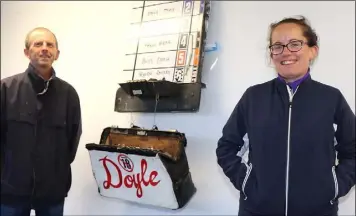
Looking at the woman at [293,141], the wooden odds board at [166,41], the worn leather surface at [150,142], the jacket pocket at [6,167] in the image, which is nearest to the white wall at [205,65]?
the wooden odds board at [166,41]

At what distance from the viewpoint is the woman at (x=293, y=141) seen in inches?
39.3

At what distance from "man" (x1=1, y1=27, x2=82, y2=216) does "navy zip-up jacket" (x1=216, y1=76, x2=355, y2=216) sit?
76 centimetres

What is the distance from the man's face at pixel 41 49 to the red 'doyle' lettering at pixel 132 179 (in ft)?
1.63

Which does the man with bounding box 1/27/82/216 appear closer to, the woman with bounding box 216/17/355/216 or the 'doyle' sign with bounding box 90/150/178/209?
the 'doyle' sign with bounding box 90/150/178/209

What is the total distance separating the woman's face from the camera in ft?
3.53

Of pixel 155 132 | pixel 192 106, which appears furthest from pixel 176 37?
pixel 155 132

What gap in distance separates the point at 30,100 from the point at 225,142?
2.79 feet

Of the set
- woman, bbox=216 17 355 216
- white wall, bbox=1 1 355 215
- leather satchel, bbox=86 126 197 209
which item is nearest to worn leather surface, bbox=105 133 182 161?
leather satchel, bbox=86 126 197 209

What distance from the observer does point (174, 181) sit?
1.45m

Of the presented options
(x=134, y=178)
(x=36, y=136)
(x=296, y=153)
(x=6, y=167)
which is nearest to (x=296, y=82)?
→ (x=296, y=153)

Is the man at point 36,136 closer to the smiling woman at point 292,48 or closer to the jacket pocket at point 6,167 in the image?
the jacket pocket at point 6,167

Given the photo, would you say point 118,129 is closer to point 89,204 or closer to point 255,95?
point 89,204

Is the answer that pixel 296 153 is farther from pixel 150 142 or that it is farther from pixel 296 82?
pixel 150 142

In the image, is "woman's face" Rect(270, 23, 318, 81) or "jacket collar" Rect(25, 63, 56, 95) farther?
"jacket collar" Rect(25, 63, 56, 95)
